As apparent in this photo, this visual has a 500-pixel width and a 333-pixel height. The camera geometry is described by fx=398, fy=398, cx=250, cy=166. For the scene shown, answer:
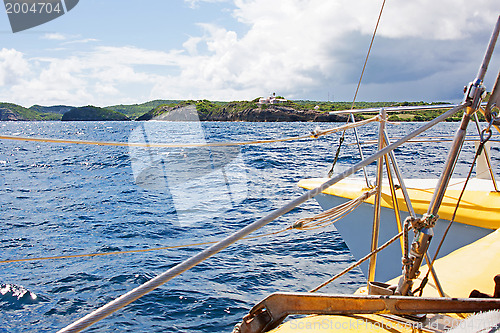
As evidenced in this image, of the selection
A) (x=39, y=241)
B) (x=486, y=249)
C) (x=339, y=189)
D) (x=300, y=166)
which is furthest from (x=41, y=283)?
(x=300, y=166)

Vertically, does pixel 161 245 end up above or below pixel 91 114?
below

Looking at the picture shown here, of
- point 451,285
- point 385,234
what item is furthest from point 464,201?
point 451,285

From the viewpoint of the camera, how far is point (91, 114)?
150250mm

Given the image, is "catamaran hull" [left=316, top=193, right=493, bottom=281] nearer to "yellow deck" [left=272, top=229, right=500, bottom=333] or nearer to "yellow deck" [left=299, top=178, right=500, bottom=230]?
"yellow deck" [left=299, top=178, right=500, bottom=230]

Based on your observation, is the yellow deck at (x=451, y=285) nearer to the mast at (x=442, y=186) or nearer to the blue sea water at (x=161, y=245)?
the mast at (x=442, y=186)

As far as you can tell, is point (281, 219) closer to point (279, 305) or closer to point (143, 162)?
point (279, 305)

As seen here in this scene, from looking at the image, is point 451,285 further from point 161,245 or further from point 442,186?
point 161,245

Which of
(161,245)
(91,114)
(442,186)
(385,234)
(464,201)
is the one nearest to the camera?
(442,186)

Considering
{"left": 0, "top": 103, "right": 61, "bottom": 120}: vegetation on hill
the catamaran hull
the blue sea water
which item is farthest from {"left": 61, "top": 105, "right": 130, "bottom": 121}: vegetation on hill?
the catamaran hull

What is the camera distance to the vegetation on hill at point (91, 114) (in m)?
148

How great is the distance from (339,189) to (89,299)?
3578mm

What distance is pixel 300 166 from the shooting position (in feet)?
50.2

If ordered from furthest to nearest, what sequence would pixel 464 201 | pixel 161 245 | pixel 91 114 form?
1. pixel 91 114
2. pixel 161 245
3. pixel 464 201

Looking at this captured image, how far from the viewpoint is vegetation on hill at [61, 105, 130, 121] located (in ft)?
486
